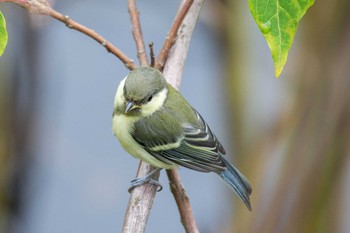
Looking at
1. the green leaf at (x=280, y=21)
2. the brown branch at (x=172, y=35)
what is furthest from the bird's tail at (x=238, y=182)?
the green leaf at (x=280, y=21)

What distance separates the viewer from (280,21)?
4.30ft

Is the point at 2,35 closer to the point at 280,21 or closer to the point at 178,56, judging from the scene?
the point at 280,21

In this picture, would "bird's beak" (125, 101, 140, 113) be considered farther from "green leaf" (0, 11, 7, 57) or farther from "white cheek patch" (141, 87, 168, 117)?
"green leaf" (0, 11, 7, 57)

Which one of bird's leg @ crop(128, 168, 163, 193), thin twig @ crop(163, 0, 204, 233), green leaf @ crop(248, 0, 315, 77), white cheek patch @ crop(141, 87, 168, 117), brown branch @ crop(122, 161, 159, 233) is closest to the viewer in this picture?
green leaf @ crop(248, 0, 315, 77)

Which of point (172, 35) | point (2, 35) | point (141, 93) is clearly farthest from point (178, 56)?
point (2, 35)

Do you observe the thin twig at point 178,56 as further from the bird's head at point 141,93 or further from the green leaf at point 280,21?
the green leaf at point 280,21

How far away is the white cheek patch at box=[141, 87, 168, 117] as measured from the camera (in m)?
2.30

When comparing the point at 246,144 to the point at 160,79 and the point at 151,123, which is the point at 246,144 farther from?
the point at 160,79

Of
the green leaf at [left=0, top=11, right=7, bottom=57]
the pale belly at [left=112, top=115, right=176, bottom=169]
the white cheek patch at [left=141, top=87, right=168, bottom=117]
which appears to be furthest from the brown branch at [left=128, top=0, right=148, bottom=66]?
the green leaf at [left=0, top=11, right=7, bottom=57]

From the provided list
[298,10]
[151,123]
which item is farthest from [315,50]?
[298,10]

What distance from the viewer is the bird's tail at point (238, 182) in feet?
7.66

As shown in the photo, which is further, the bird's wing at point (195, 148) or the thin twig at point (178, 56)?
the bird's wing at point (195, 148)

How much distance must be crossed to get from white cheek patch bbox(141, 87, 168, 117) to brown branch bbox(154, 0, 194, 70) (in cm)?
14

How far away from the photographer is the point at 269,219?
9.06ft
